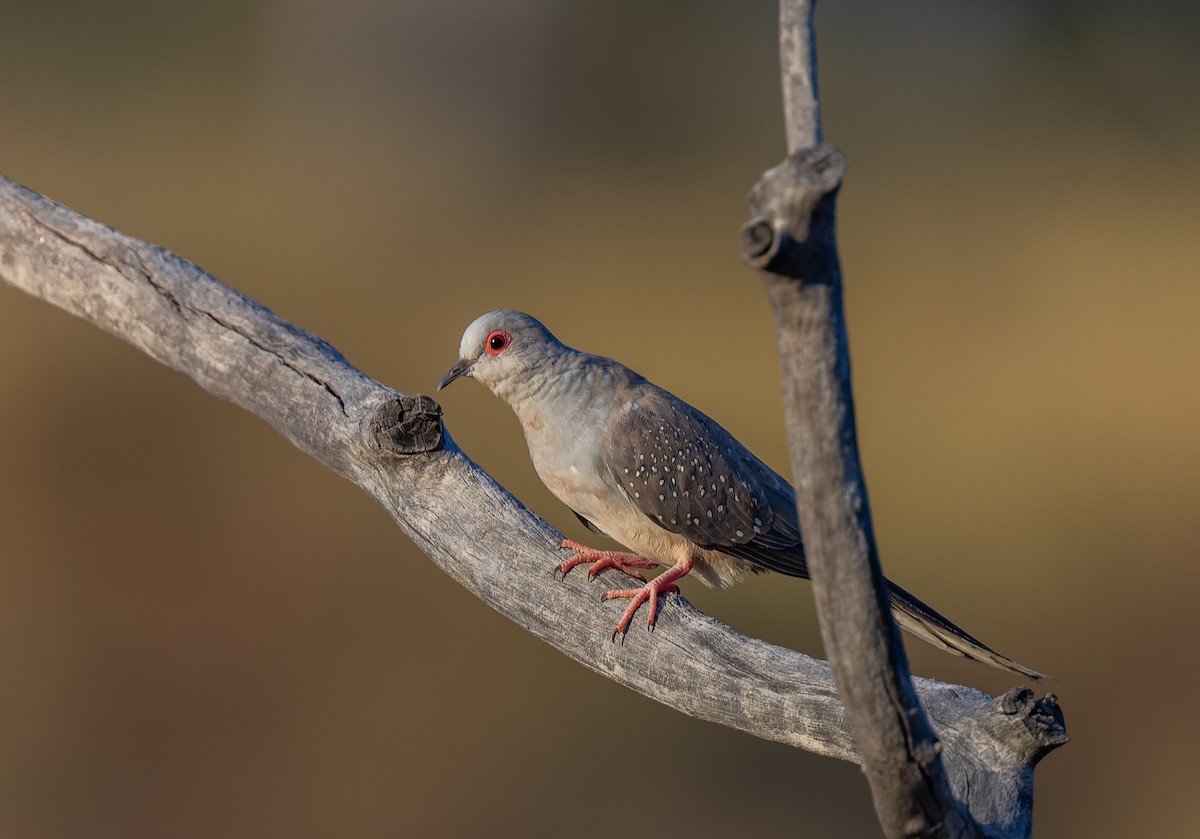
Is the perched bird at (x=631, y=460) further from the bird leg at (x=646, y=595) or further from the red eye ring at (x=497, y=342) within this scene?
the bird leg at (x=646, y=595)

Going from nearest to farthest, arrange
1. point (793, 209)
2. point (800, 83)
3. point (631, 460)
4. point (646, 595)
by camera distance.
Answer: point (793, 209), point (800, 83), point (646, 595), point (631, 460)

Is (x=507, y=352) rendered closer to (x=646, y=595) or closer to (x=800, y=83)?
(x=646, y=595)

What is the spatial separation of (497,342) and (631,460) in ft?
1.54

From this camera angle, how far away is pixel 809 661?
6.64 ft

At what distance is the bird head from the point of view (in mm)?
2721

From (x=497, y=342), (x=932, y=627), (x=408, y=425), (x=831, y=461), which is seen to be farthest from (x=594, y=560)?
(x=831, y=461)

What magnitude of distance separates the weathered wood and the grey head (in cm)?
29

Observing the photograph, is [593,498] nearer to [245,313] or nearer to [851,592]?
[245,313]

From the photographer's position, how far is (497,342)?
2729 millimetres

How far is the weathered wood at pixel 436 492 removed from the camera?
1952 millimetres

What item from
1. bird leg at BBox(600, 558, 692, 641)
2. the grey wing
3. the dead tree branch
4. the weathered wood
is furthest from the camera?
the grey wing

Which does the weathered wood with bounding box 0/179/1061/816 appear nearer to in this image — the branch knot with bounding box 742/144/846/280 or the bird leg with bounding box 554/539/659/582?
the bird leg with bounding box 554/539/659/582

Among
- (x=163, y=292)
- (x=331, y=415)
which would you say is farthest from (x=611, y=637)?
(x=163, y=292)

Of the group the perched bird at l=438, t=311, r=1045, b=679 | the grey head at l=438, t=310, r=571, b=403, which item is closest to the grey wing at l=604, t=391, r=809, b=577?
the perched bird at l=438, t=311, r=1045, b=679
